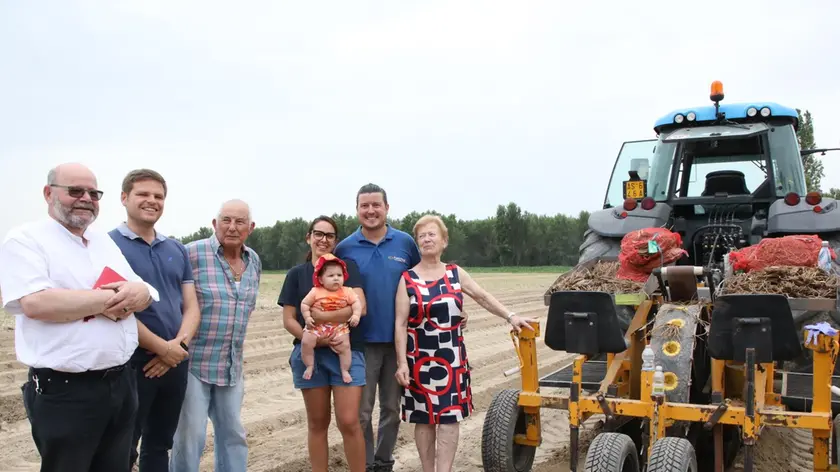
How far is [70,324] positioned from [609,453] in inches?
91.3

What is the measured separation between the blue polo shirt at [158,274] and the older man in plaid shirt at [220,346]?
0.23 m

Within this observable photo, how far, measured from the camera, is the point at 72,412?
9.13 feet

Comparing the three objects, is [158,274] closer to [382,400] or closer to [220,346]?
[220,346]

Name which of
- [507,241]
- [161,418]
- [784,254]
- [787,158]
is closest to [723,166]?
[787,158]

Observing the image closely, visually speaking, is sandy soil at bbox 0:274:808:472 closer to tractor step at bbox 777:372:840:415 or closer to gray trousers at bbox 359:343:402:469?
gray trousers at bbox 359:343:402:469

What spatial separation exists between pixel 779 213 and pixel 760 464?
1.69m

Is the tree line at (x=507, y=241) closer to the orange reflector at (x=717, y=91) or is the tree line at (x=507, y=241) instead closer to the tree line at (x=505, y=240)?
the tree line at (x=505, y=240)

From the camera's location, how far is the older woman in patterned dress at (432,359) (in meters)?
3.90

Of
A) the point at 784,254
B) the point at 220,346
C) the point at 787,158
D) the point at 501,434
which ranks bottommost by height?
the point at 501,434

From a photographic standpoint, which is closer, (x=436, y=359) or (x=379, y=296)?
(x=436, y=359)

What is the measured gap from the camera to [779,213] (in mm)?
5168

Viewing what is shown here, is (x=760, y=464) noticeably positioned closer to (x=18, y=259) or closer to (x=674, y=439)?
(x=674, y=439)

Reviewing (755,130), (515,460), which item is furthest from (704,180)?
(515,460)

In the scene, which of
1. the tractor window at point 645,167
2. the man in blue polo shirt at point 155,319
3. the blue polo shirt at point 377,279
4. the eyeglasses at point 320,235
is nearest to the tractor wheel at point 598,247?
the tractor window at point 645,167
